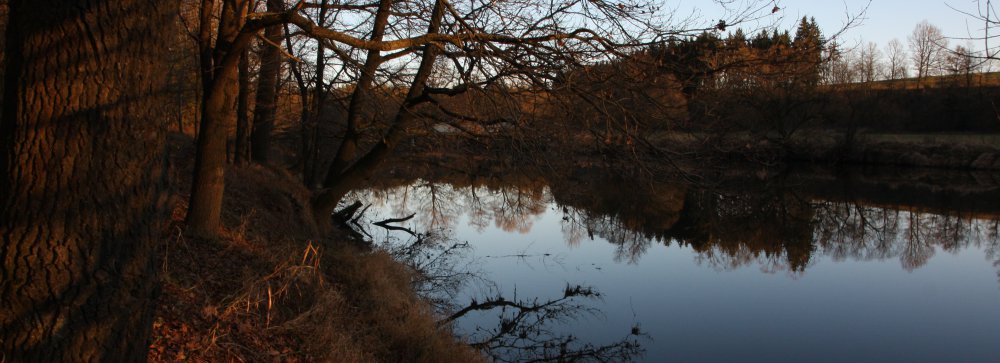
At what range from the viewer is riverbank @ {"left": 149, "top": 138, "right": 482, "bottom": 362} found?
4.96 metres

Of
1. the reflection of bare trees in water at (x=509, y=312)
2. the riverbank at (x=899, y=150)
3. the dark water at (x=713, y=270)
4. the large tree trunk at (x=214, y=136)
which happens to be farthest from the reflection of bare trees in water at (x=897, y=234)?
the large tree trunk at (x=214, y=136)

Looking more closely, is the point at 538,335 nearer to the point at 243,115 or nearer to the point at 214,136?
the point at 214,136

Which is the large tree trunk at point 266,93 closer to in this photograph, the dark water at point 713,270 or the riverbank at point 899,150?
the dark water at point 713,270

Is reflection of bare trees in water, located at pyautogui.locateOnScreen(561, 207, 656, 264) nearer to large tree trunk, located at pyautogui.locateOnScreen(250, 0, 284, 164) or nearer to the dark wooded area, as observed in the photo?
the dark wooded area

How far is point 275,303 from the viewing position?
6020mm

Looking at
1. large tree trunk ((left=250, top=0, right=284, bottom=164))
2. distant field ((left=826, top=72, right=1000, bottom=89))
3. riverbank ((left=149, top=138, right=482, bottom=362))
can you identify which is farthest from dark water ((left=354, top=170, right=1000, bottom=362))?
distant field ((left=826, top=72, right=1000, bottom=89))

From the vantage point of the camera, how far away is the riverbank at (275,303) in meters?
4.96

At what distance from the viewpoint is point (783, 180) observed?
2769 centimetres

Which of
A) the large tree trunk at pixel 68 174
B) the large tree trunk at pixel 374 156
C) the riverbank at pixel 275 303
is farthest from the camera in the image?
the large tree trunk at pixel 374 156

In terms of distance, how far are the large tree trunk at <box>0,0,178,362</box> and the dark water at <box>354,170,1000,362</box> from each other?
15.3 feet

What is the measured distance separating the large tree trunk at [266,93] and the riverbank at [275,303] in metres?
2.72

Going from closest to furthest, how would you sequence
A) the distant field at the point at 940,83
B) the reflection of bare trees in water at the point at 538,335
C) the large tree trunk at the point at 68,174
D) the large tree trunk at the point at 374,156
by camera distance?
the large tree trunk at the point at 68,174 < the reflection of bare trees in water at the point at 538,335 < the large tree trunk at the point at 374,156 < the distant field at the point at 940,83

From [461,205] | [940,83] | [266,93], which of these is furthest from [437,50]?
[940,83]

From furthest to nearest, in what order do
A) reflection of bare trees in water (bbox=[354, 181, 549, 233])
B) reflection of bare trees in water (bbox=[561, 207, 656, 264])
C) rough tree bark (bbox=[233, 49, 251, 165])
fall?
reflection of bare trees in water (bbox=[354, 181, 549, 233]), reflection of bare trees in water (bbox=[561, 207, 656, 264]), rough tree bark (bbox=[233, 49, 251, 165])
